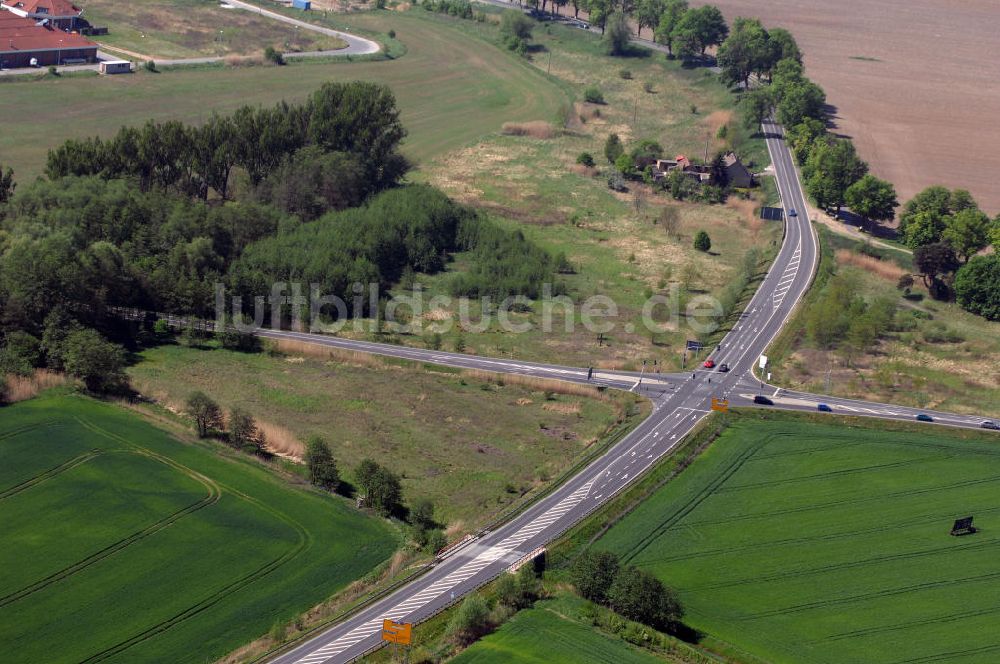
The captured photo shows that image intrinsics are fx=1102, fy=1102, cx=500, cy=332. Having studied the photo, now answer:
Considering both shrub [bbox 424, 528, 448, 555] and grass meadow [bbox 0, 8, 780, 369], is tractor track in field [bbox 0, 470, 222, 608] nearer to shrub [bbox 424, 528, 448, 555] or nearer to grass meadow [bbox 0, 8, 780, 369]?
shrub [bbox 424, 528, 448, 555]

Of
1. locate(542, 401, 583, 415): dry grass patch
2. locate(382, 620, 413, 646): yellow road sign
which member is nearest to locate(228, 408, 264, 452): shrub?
locate(542, 401, 583, 415): dry grass patch

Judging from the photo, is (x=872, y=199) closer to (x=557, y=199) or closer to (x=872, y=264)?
(x=872, y=264)

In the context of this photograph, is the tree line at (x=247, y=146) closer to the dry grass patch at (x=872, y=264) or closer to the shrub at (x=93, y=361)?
the shrub at (x=93, y=361)

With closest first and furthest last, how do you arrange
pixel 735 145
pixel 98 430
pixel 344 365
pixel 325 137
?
1. pixel 98 430
2. pixel 344 365
3. pixel 325 137
4. pixel 735 145

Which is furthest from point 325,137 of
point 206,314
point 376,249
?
point 206,314

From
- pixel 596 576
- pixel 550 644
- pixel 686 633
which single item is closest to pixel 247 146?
pixel 596 576

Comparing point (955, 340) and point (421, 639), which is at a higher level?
point (955, 340)

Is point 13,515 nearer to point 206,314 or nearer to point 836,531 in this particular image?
point 206,314
